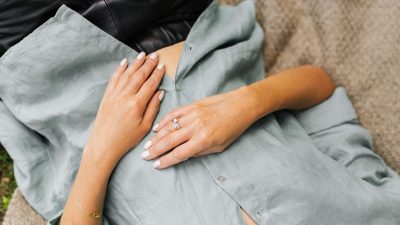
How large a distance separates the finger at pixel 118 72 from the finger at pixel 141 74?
0.03 metres

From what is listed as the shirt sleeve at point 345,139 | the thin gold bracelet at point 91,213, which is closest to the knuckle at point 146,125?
the thin gold bracelet at point 91,213

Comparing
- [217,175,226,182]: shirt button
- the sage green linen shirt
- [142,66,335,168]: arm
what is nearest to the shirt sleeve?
the sage green linen shirt

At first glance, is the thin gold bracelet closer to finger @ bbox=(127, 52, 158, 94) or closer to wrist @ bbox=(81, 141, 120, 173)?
wrist @ bbox=(81, 141, 120, 173)

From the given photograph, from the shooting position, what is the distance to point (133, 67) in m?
0.97

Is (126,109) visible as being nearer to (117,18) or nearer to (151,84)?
(151,84)

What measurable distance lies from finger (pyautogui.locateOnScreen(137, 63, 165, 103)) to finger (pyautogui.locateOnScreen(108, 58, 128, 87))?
2.5 inches

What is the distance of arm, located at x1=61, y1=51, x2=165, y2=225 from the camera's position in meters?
0.92

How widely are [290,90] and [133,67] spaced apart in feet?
1.32

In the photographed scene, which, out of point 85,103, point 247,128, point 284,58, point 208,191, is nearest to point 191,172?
point 208,191

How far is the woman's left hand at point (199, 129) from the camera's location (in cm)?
90

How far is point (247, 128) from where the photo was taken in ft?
3.21

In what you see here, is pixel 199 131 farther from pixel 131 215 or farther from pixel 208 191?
pixel 131 215

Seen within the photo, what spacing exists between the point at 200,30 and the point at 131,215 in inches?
19.2

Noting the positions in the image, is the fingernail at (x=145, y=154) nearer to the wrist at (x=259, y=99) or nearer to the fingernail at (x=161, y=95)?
the fingernail at (x=161, y=95)
